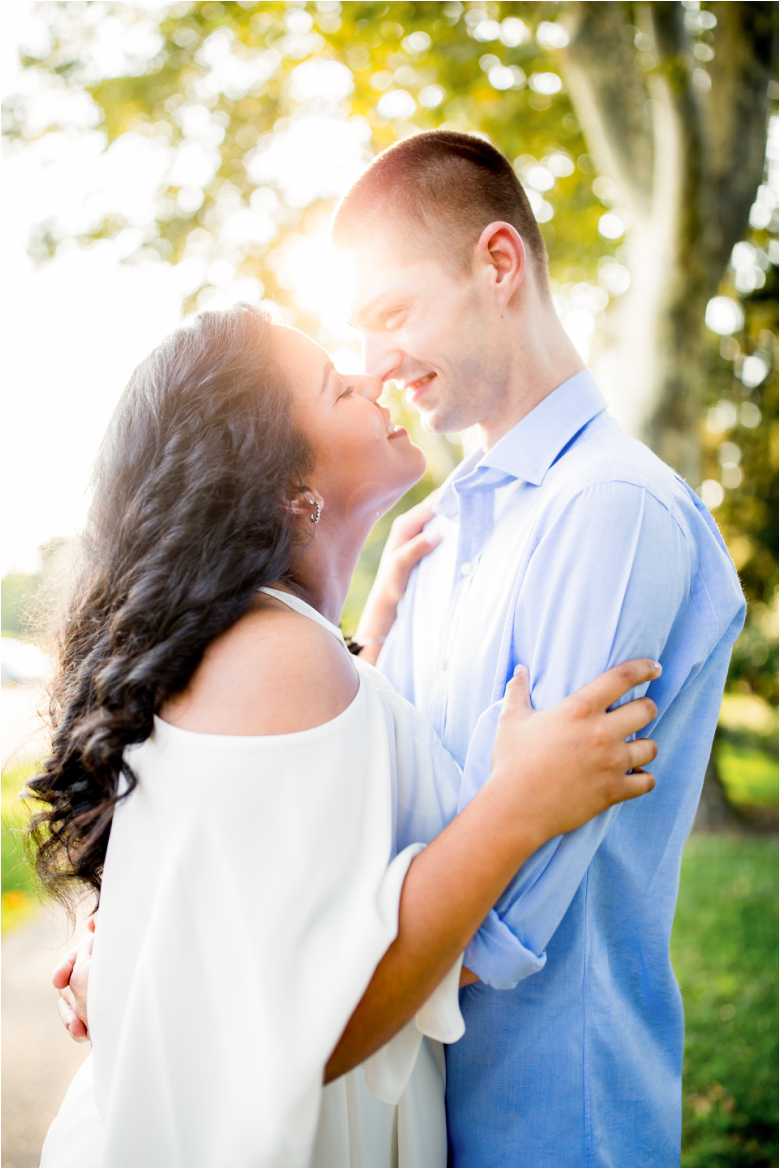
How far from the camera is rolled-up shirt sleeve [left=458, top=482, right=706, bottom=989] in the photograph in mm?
1487

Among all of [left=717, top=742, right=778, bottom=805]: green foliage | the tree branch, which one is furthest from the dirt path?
[left=717, top=742, right=778, bottom=805]: green foliage

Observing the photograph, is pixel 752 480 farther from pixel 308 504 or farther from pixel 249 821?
pixel 249 821

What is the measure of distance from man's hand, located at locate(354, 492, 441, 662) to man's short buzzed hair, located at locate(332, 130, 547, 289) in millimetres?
764

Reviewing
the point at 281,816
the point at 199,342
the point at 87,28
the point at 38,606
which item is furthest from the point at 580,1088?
the point at 87,28

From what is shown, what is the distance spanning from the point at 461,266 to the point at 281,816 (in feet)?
5.35

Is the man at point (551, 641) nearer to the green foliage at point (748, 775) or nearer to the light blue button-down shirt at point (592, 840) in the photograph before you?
the light blue button-down shirt at point (592, 840)

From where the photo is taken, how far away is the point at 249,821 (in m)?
1.37

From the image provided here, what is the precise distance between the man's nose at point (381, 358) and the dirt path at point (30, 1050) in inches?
83.0

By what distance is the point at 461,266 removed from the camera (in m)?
2.26

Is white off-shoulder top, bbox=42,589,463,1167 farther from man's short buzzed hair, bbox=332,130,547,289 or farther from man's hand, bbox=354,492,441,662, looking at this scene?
man's short buzzed hair, bbox=332,130,547,289

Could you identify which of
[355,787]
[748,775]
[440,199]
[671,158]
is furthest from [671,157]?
[748,775]

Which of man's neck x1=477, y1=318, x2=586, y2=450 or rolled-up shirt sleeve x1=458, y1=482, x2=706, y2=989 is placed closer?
rolled-up shirt sleeve x1=458, y1=482, x2=706, y2=989

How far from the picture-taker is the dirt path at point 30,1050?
3.11 metres

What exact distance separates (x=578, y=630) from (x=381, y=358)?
1.17 meters
